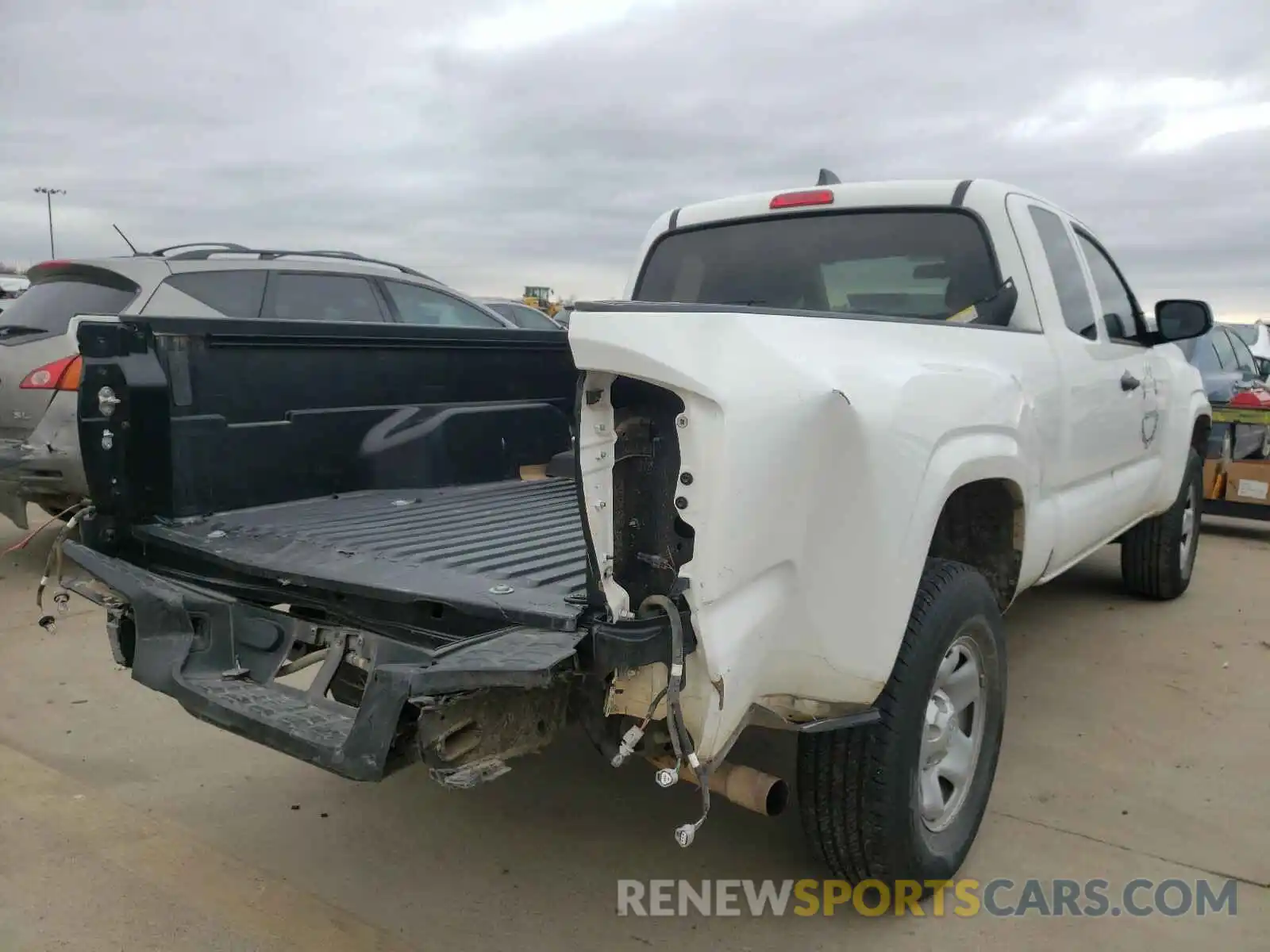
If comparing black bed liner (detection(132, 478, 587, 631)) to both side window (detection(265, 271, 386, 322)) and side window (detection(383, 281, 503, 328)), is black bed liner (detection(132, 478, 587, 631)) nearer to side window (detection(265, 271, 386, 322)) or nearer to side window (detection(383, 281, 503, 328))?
side window (detection(265, 271, 386, 322))

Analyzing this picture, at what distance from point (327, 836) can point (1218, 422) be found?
23.3ft

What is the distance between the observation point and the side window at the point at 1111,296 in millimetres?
4312

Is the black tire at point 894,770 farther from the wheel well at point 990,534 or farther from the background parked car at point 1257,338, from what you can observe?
the background parked car at point 1257,338

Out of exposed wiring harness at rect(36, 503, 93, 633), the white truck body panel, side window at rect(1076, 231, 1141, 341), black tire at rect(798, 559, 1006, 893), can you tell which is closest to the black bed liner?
exposed wiring harness at rect(36, 503, 93, 633)

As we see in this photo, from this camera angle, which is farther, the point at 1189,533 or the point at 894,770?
the point at 1189,533

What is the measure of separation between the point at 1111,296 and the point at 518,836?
3502 mm

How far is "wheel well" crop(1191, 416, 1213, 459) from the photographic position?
18.8 ft

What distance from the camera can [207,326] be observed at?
3168 millimetres

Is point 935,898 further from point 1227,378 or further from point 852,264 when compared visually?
point 1227,378

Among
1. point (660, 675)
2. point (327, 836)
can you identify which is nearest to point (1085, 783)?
point (660, 675)

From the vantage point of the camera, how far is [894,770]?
95.4 inches

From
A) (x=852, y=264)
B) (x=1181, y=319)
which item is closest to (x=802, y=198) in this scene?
(x=852, y=264)

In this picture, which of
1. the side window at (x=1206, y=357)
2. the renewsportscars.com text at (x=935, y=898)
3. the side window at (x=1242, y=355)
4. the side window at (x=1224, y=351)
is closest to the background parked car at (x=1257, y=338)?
the side window at (x=1242, y=355)

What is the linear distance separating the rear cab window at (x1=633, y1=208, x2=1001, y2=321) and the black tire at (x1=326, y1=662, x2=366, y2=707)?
179cm
